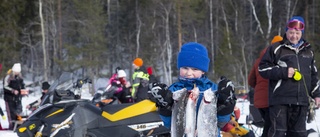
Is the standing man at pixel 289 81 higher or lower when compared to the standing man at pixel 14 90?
higher

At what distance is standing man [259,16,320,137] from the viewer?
4316 mm

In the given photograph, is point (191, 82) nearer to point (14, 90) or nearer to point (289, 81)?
point (289, 81)

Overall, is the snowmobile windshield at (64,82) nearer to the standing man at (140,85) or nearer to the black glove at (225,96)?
the standing man at (140,85)

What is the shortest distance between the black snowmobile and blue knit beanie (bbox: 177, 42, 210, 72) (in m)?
2.41

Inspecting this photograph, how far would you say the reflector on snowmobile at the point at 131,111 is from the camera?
5.50m

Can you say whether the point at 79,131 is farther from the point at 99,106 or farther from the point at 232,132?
the point at 232,132

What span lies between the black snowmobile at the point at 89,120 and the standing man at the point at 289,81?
4.56ft

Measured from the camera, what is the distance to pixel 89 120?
18.0 ft

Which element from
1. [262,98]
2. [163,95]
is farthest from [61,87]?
[163,95]

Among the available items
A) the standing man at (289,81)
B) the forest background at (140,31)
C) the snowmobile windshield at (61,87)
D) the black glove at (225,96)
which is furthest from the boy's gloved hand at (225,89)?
the forest background at (140,31)

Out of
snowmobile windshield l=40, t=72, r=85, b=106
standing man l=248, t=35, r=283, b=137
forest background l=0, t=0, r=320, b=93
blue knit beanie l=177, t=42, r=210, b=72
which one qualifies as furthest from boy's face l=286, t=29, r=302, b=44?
forest background l=0, t=0, r=320, b=93

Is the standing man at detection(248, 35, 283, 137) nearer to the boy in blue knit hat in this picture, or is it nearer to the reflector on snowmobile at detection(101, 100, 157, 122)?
the reflector on snowmobile at detection(101, 100, 157, 122)

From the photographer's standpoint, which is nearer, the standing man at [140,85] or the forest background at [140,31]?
the standing man at [140,85]

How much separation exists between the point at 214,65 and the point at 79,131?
75.9 ft
